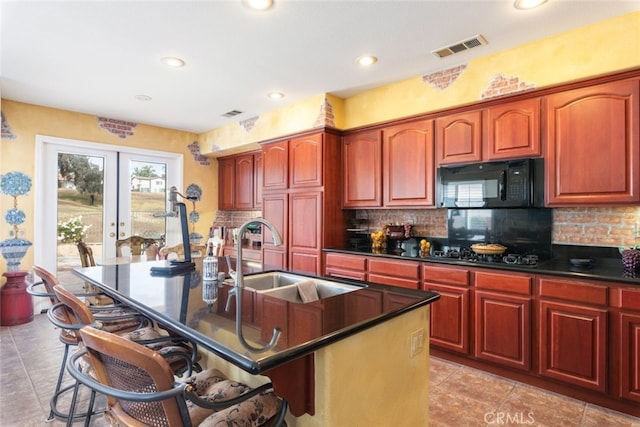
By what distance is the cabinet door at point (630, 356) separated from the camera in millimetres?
2076

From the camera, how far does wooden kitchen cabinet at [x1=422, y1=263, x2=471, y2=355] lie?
2.77 m

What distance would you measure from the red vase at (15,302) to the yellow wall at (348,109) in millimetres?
229

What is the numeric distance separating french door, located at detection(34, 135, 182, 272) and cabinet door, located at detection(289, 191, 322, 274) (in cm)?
200

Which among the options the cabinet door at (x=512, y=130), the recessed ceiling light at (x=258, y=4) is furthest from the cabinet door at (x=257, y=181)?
the cabinet door at (x=512, y=130)

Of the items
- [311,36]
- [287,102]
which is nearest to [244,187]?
[287,102]

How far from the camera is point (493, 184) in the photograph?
286 cm

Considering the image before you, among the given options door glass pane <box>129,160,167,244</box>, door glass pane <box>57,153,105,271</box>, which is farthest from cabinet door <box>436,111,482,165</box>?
door glass pane <box>57,153,105,271</box>

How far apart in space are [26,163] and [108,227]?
1176mm

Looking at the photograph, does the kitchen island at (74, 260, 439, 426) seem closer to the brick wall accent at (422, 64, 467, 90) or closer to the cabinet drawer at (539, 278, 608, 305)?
the cabinet drawer at (539, 278, 608, 305)

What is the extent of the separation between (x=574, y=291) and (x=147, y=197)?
17.1 ft

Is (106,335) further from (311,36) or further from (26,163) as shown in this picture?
(26,163)

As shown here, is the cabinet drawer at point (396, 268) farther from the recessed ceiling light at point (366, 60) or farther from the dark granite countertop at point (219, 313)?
the recessed ceiling light at point (366, 60)

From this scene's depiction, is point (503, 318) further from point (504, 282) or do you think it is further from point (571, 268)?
point (571, 268)

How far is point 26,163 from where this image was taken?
4016 mm
